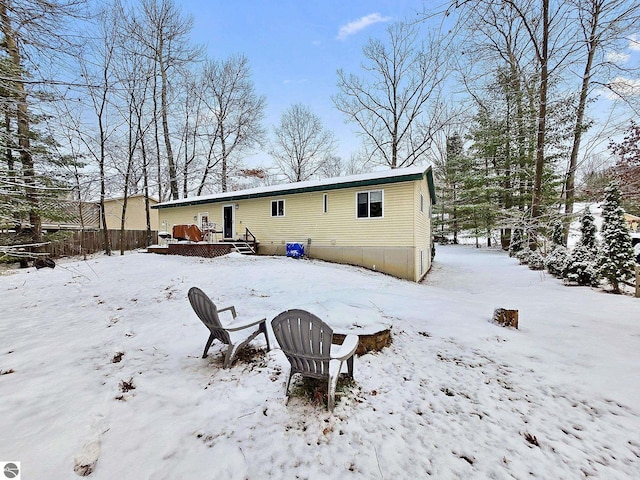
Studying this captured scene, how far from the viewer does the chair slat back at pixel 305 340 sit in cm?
250

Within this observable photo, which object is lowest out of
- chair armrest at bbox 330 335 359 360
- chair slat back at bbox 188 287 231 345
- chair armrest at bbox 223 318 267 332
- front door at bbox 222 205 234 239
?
chair armrest at bbox 330 335 359 360

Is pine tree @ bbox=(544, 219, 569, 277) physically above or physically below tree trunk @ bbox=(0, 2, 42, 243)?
below

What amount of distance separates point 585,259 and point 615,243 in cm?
173

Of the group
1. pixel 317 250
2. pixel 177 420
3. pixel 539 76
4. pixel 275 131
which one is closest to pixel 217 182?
pixel 275 131

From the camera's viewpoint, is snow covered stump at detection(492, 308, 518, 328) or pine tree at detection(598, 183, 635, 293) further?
pine tree at detection(598, 183, 635, 293)

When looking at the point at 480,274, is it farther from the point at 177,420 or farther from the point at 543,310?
the point at 177,420

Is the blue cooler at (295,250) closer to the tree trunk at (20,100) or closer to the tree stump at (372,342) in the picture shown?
the tree trunk at (20,100)

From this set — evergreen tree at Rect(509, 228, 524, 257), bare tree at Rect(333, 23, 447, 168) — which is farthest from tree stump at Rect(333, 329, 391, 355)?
bare tree at Rect(333, 23, 447, 168)

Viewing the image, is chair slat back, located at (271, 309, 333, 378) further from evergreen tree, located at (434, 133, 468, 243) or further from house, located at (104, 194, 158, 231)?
house, located at (104, 194, 158, 231)

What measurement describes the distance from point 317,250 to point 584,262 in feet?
32.1

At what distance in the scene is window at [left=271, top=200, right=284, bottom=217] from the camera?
14.1 meters

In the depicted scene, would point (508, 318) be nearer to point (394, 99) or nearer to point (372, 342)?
point (372, 342)

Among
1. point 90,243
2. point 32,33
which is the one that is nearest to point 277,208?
point 32,33

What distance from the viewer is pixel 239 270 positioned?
984cm
